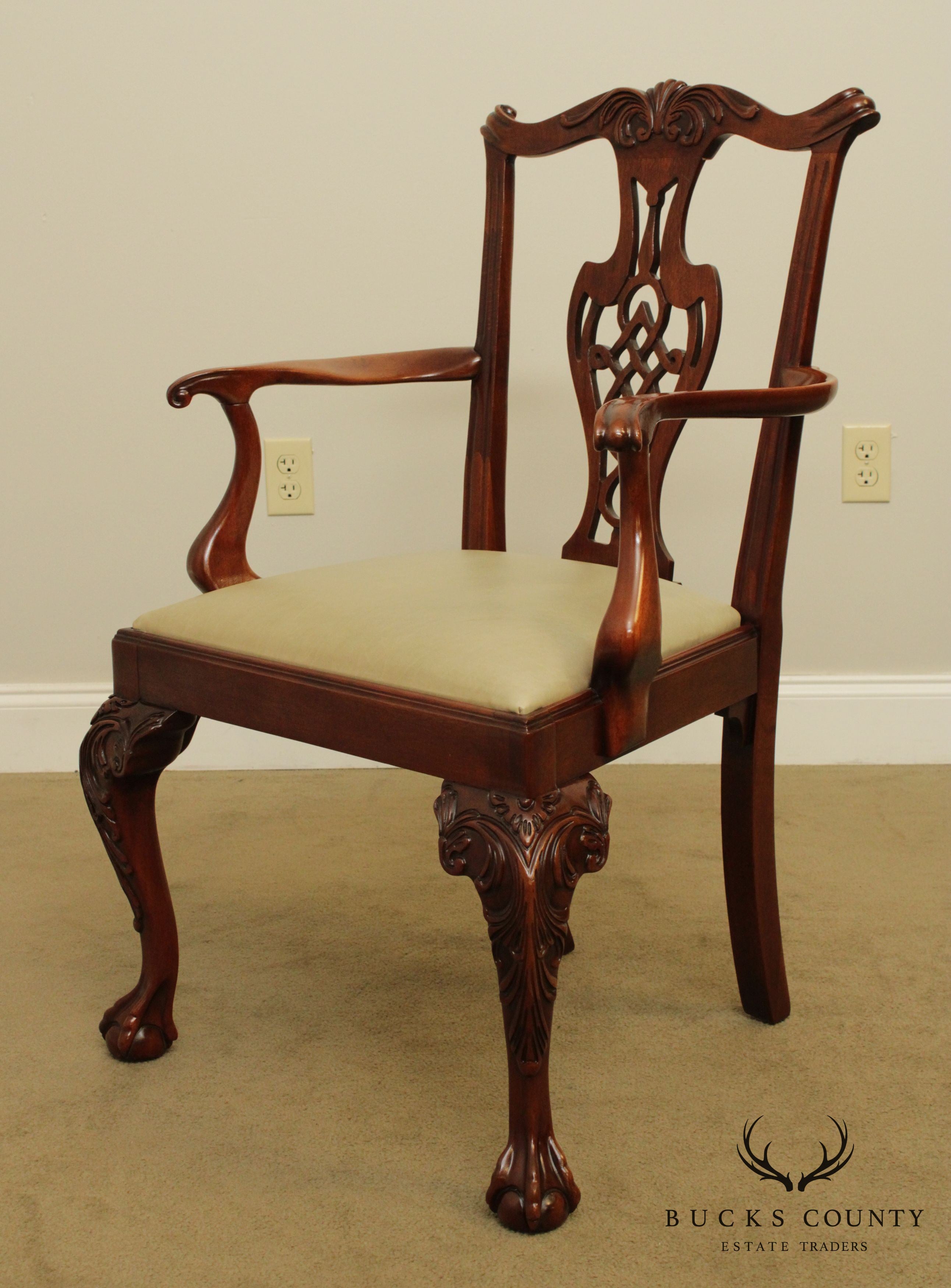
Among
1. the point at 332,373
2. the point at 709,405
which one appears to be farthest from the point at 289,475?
the point at 709,405

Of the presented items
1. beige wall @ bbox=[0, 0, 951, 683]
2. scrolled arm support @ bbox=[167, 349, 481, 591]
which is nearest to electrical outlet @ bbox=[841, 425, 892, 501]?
beige wall @ bbox=[0, 0, 951, 683]

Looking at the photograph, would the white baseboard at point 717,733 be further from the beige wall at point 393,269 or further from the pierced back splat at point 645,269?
the pierced back splat at point 645,269

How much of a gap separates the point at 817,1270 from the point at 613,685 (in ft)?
1.51

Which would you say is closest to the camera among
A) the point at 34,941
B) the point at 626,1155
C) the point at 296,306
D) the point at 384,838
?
the point at 626,1155

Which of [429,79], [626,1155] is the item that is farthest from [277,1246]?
[429,79]

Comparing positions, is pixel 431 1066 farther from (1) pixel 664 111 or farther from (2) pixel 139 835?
(1) pixel 664 111

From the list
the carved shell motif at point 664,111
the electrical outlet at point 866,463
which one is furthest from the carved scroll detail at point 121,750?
the electrical outlet at point 866,463

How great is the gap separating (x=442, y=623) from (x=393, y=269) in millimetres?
1033

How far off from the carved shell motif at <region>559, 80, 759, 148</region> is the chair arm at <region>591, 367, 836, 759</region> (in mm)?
369

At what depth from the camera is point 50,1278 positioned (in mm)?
907

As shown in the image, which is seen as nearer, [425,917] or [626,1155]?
[626,1155]

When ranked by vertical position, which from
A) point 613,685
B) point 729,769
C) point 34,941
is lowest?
point 34,941

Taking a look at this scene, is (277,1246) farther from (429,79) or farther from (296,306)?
(429,79)

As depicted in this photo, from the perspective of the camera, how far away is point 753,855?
1.19 meters
